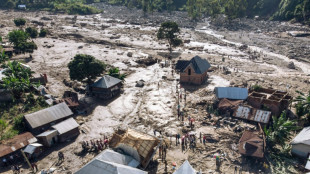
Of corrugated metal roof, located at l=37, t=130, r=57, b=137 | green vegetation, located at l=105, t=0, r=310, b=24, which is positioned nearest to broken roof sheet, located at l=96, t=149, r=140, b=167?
corrugated metal roof, located at l=37, t=130, r=57, b=137

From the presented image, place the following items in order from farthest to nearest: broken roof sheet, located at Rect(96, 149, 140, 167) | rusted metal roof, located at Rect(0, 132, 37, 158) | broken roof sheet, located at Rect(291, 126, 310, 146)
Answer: rusted metal roof, located at Rect(0, 132, 37, 158), broken roof sheet, located at Rect(291, 126, 310, 146), broken roof sheet, located at Rect(96, 149, 140, 167)

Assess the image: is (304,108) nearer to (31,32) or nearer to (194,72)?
(194,72)

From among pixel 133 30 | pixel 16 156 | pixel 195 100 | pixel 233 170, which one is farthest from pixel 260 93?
pixel 133 30

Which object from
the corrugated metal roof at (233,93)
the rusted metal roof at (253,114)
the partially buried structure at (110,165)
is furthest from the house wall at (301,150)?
the partially buried structure at (110,165)

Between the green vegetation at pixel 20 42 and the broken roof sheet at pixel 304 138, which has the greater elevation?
the green vegetation at pixel 20 42

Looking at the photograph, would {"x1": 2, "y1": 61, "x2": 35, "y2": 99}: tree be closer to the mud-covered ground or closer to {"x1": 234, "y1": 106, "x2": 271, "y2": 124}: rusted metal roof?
the mud-covered ground

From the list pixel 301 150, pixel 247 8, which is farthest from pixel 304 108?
pixel 247 8

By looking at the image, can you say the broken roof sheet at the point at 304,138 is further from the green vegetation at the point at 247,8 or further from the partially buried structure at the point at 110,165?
the green vegetation at the point at 247,8
